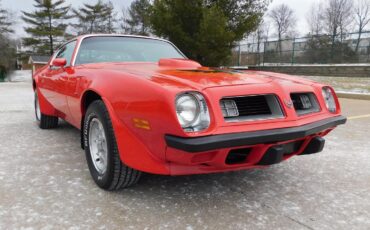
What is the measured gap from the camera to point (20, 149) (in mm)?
3742

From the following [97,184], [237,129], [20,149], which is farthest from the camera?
[20,149]

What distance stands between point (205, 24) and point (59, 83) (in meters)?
9.62

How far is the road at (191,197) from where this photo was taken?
2129mm

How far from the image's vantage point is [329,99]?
2830 mm

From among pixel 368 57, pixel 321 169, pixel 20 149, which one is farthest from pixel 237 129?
pixel 368 57

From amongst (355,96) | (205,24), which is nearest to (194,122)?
(355,96)

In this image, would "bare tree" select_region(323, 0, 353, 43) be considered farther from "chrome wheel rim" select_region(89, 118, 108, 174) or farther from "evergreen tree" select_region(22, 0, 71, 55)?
"chrome wheel rim" select_region(89, 118, 108, 174)

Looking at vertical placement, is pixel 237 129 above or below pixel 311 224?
above

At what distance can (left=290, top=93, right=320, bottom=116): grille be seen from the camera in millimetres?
2537

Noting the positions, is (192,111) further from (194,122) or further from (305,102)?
(305,102)

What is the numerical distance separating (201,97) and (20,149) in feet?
8.58

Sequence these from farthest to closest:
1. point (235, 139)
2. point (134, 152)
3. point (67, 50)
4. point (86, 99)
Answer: point (67, 50)
point (86, 99)
point (134, 152)
point (235, 139)

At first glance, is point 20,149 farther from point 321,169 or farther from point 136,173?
point 321,169

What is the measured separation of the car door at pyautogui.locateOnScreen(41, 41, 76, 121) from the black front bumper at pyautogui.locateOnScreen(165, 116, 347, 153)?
197 cm
